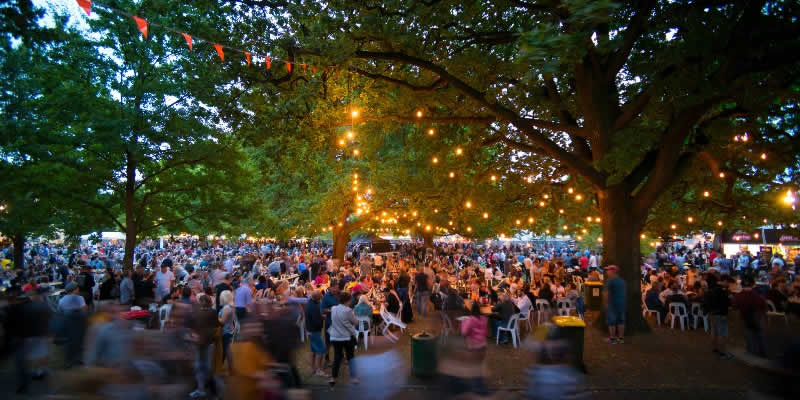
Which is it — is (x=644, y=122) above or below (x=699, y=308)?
above

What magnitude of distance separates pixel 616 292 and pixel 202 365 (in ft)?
27.9

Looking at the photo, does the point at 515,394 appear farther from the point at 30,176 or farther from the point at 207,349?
the point at 30,176

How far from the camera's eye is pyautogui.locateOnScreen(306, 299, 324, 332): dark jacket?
24.7 feet

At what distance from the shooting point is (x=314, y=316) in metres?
7.55

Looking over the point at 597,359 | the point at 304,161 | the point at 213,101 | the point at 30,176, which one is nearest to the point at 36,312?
the point at 213,101

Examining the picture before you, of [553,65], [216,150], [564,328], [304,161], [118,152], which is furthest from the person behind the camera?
[216,150]

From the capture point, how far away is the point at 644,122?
12617mm

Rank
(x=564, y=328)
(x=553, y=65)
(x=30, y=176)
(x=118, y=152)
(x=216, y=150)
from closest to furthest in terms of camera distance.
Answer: (x=553, y=65) → (x=564, y=328) → (x=30, y=176) → (x=118, y=152) → (x=216, y=150)

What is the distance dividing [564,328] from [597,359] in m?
1.71

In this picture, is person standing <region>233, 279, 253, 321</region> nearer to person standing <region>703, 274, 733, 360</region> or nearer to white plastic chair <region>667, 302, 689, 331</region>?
person standing <region>703, 274, 733, 360</region>

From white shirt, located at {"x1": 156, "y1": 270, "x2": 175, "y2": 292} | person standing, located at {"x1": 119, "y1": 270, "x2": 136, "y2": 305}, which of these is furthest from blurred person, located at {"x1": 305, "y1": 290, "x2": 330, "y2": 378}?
white shirt, located at {"x1": 156, "y1": 270, "x2": 175, "y2": 292}

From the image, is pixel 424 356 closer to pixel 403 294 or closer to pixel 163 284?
pixel 403 294

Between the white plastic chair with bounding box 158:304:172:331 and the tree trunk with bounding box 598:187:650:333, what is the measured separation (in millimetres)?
10954

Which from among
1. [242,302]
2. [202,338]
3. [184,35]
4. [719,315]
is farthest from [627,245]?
[184,35]
